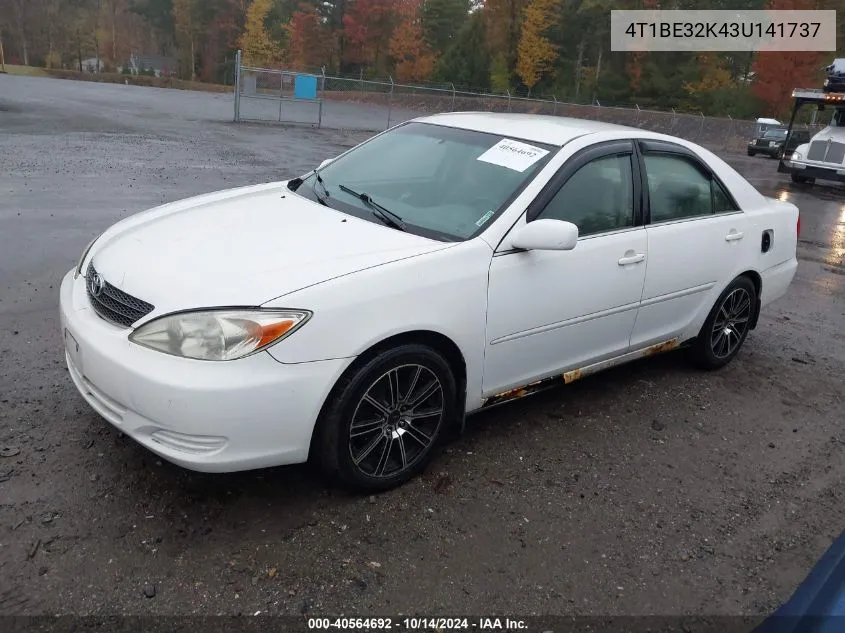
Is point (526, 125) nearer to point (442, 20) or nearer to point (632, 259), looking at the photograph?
point (632, 259)

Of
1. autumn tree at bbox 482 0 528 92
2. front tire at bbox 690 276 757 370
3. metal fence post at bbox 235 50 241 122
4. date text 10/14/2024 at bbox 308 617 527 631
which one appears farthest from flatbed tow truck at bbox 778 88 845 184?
autumn tree at bbox 482 0 528 92

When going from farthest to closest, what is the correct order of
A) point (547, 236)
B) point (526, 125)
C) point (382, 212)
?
point (526, 125), point (382, 212), point (547, 236)

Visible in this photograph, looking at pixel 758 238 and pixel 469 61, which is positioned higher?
pixel 469 61

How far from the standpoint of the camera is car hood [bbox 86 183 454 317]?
9.53 feet

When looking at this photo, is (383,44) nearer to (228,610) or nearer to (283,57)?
(283,57)

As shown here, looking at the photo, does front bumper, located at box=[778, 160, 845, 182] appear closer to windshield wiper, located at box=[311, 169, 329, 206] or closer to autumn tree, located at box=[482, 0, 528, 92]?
windshield wiper, located at box=[311, 169, 329, 206]

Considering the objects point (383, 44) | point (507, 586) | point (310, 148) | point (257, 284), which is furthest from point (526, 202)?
point (383, 44)

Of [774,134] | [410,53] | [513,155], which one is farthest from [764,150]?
→ [410,53]

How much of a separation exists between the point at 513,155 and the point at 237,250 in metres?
1.59

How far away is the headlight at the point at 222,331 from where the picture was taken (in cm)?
275

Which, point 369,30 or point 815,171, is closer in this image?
point 815,171

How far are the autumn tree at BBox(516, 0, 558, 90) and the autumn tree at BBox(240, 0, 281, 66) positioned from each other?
75.1 ft

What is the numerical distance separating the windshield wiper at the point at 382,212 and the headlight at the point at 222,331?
0.92 metres

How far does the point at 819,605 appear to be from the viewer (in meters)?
1.63
